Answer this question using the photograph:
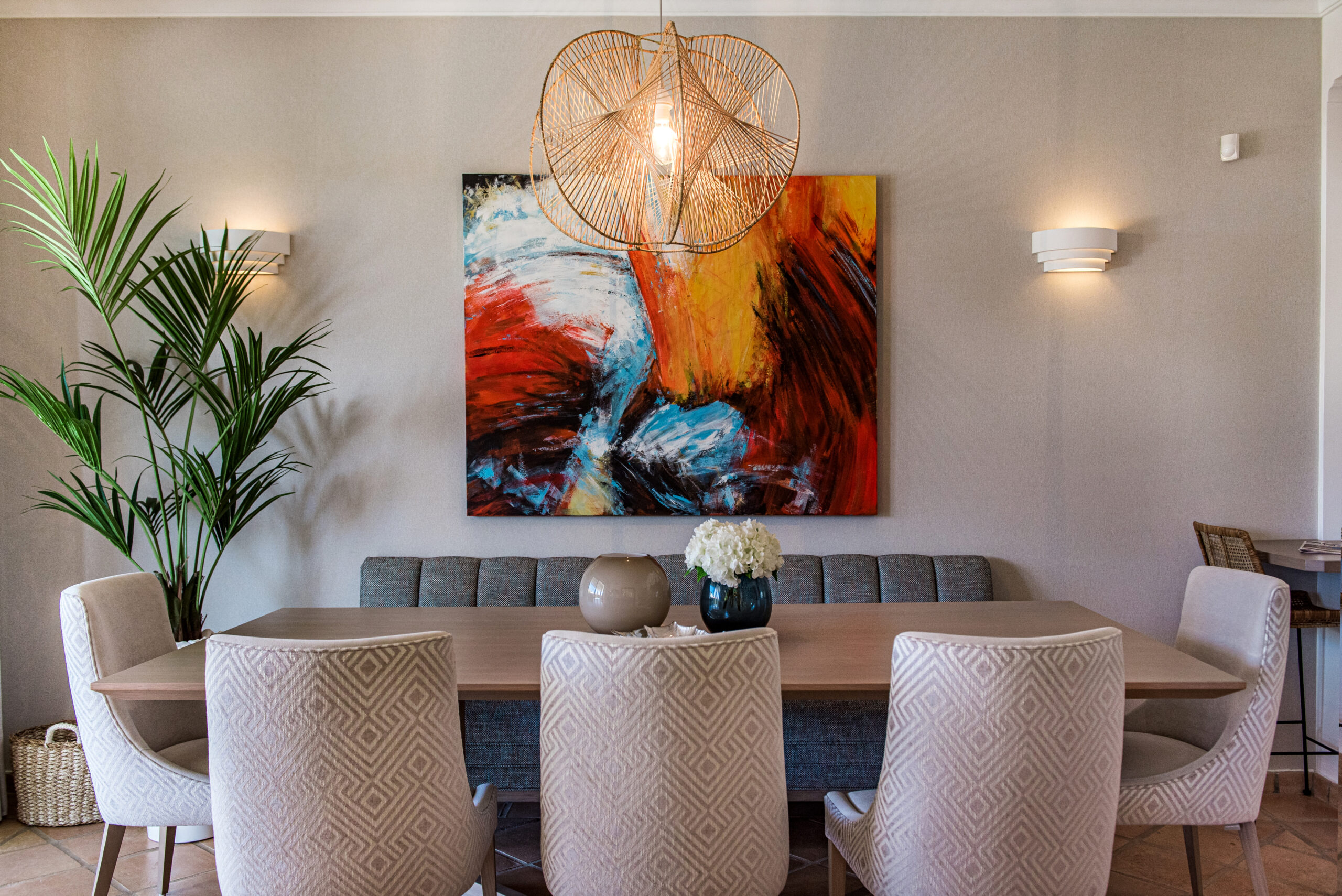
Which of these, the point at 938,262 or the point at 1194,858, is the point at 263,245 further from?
the point at 1194,858

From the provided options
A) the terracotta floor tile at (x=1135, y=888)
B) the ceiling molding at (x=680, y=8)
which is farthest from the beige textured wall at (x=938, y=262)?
the terracotta floor tile at (x=1135, y=888)

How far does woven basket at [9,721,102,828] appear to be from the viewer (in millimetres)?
2848

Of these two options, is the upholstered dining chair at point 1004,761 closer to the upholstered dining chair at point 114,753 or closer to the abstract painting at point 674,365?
the upholstered dining chair at point 114,753

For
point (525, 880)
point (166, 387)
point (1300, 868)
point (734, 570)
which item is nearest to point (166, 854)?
point (525, 880)

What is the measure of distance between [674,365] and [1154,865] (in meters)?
2.21

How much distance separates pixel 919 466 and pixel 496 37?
2.29 m

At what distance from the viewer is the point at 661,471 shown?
3264mm

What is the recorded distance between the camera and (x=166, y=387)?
126 inches

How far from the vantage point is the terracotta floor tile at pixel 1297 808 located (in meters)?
2.88

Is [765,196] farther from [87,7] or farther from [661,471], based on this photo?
[87,7]

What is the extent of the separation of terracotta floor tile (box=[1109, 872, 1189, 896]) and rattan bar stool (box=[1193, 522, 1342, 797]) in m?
0.99

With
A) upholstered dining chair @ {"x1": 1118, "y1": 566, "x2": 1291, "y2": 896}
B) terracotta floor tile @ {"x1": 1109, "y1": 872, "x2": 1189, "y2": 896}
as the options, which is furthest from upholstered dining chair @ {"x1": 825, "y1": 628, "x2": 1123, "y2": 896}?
terracotta floor tile @ {"x1": 1109, "y1": 872, "x2": 1189, "y2": 896}

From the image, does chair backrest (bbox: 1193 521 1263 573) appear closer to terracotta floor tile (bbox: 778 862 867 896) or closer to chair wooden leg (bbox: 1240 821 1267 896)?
chair wooden leg (bbox: 1240 821 1267 896)

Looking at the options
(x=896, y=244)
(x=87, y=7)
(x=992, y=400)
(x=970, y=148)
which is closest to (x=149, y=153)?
(x=87, y=7)
